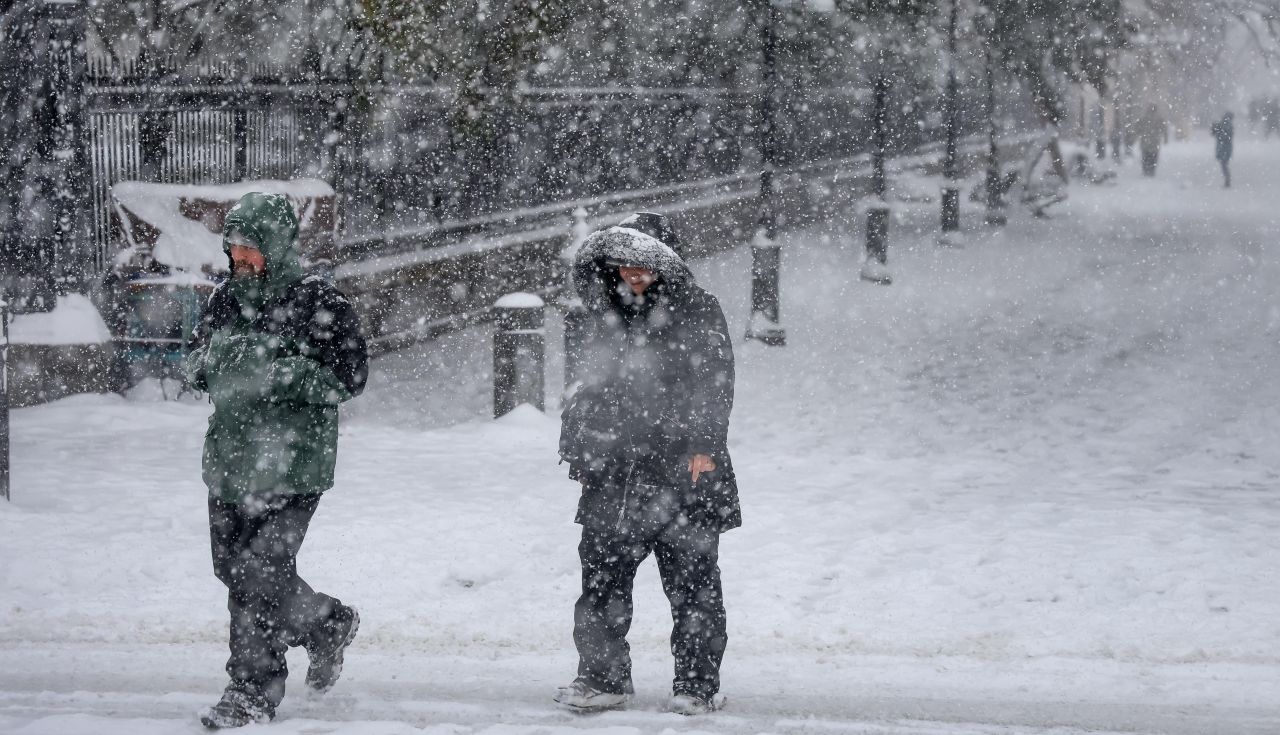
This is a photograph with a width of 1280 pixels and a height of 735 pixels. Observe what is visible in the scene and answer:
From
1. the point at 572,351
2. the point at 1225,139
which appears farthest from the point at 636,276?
the point at 1225,139

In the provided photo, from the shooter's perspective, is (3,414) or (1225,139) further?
(1225,139)

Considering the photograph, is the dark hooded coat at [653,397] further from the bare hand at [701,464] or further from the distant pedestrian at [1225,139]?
the distant pedestrian at [1225,139]

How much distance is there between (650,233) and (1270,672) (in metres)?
3.06

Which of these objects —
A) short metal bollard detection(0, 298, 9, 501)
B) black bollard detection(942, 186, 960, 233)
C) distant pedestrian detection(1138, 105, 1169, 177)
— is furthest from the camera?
distant pedestrian detection(1138, 105, 1169, 177)

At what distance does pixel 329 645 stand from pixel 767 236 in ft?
29.5

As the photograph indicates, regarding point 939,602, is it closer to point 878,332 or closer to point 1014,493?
point 1014,493

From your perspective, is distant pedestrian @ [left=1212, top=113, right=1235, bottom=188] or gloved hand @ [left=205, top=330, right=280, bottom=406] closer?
gloved hand @ [left=205, top=330, right=280, bottom=406]

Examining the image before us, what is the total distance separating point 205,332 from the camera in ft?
16.1

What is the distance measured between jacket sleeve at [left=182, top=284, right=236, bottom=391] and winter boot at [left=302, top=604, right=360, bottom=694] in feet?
3.13

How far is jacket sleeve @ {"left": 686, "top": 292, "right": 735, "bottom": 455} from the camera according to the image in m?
4.92

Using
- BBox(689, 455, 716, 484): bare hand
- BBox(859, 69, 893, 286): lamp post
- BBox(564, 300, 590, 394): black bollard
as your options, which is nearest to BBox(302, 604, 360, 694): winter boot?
BBox(689, 455, 716, 484): bare hand

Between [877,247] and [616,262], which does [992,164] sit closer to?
[877,247]

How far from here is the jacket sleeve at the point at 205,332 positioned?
4.80 metres

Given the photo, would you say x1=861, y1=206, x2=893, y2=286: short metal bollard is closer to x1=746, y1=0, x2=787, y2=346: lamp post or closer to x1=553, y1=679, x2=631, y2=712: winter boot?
x1=746, y1=0, x2=787, y2=346: lamp post
